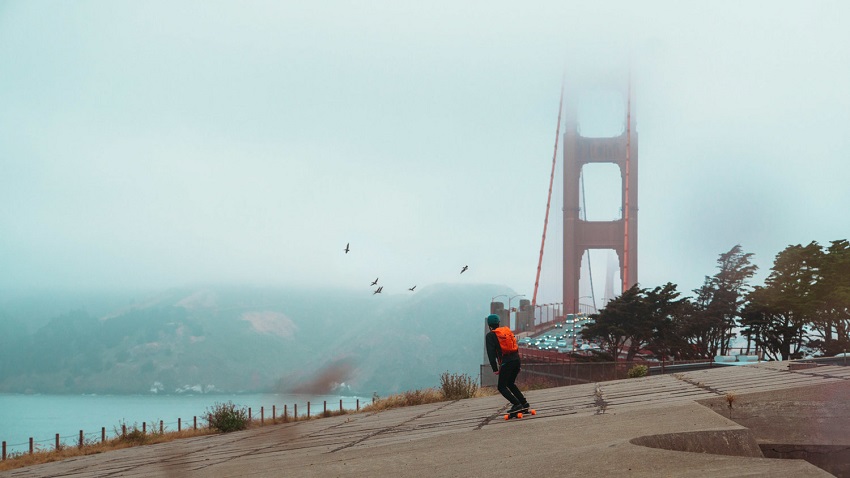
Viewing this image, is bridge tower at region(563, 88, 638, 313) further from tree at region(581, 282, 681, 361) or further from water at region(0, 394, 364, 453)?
water at region(0, 394, 364, 453)

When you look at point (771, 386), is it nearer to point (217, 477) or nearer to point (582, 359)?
point (217, 477)

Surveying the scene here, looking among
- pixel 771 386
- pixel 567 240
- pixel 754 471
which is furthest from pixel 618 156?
pixel 754 471

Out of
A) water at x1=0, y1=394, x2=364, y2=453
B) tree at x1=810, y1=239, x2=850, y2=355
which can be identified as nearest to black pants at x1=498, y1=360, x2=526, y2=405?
tree at x1=810, y1=239, x2=850, y2=355

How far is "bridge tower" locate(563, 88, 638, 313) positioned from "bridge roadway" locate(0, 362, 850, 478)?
68.6 meters

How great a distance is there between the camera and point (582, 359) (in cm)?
4666

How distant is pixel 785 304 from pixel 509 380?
1433 inches

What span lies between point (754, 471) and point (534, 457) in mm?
2057

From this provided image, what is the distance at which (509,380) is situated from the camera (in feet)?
37.4

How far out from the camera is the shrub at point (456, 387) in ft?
63.5

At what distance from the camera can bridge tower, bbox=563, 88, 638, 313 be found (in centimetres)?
8356

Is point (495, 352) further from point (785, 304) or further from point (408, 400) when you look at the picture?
point (785, 304)

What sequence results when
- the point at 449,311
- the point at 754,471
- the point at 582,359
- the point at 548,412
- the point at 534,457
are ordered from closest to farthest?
the point at 754,471, the point at 534,457, the point at 548,412, the point at 582,359, the point at 449,311

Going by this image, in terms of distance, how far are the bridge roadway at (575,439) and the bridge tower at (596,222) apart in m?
68.6

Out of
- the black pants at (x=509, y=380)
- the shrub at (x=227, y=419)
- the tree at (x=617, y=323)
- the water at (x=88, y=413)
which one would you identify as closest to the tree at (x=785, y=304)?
the tree at (x=617, y=323)
